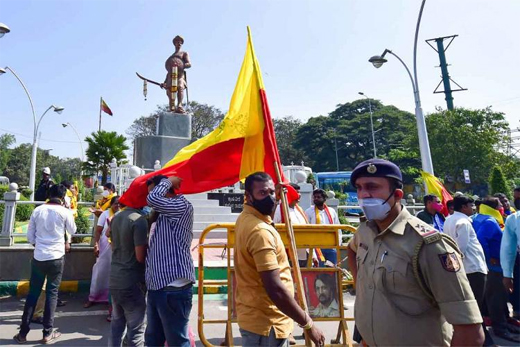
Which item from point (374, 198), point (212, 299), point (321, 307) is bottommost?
point (212, 299)

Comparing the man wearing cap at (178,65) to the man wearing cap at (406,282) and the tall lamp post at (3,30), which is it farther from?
the man wearing cap at (406,282)

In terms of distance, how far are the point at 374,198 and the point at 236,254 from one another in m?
0.96

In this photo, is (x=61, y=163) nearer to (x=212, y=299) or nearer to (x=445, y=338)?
(x=212, y=299)

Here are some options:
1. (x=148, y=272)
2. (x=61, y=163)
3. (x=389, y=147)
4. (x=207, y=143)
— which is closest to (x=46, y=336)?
(x=148, y=272)

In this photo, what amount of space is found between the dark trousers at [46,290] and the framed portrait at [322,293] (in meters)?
2.97

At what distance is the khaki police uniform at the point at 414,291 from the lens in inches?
58.3

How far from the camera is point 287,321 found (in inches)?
86.1

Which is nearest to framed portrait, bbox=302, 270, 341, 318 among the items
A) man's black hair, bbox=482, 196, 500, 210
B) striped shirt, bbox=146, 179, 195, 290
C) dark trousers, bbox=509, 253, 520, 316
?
striped shirt, bbox=146, 179, 195, 290

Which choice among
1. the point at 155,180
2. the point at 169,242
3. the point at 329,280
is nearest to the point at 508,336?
the point at 329,280

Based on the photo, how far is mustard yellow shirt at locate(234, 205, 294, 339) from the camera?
2.08m

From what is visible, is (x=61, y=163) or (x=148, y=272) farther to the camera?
(x=61, y=163)

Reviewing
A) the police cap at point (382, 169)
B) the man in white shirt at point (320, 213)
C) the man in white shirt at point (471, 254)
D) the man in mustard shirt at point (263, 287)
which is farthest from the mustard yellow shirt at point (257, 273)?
Answer: the man in white shirt at point (320, 213)

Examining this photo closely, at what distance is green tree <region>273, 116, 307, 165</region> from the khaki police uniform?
1974 inches

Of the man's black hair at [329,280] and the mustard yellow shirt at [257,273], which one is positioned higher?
the mustard yellow shirt at [257,273]
